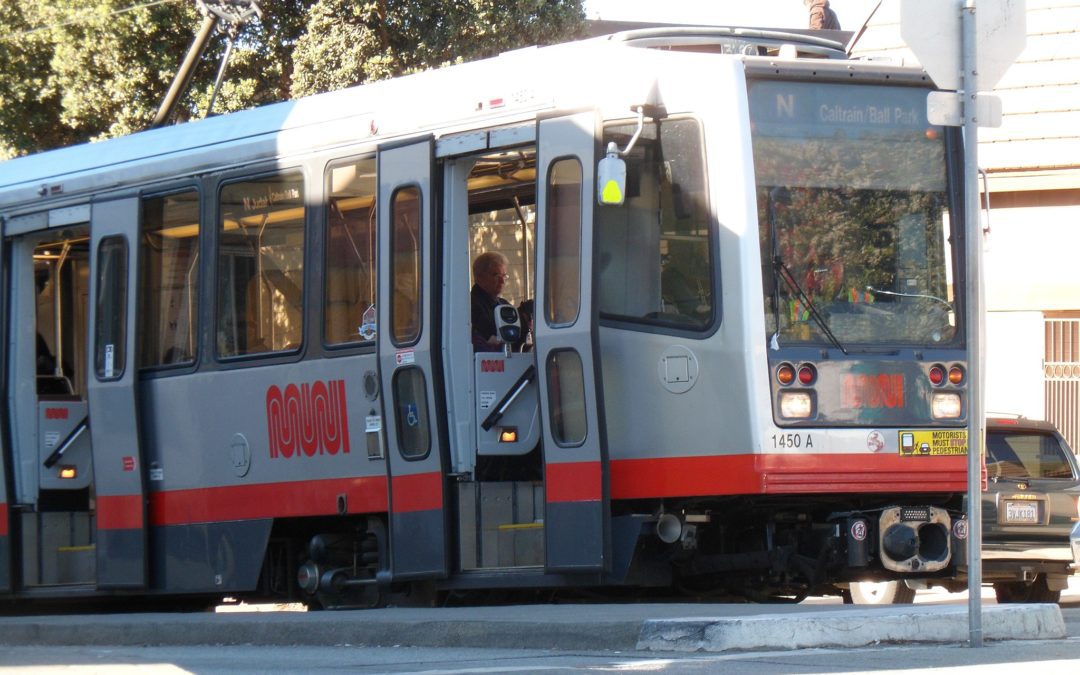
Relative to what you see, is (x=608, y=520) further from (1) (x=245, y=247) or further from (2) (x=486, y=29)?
(2) (x=486, y=29)

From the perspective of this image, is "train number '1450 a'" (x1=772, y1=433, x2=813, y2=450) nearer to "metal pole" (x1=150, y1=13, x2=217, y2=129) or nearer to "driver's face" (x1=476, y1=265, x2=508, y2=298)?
"driver's face" (x1=476, y1=265, x2=508, y2=298)

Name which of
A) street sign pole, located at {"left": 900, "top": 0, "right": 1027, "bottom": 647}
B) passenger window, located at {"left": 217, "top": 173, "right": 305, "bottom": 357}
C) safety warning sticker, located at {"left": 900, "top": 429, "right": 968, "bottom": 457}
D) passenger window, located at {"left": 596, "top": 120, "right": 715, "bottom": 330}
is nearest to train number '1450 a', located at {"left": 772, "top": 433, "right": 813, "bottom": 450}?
safety warning sticker, located at {"left": 900, "top": 429, "right": 968, "bottom": 457}

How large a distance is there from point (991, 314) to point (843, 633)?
59.9 feet

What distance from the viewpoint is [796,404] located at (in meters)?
9.38

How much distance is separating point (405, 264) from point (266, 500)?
210 cm

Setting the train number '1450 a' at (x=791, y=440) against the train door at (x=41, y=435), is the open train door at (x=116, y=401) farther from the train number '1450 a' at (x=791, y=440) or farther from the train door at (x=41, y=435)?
the train number '1450 a' at (x=791, y=440)

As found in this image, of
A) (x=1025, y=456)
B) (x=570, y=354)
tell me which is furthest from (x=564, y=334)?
(x=1025, y=456)

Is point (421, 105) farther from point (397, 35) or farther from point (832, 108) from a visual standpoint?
point (397, 35)

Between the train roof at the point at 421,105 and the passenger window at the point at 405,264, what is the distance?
0.46 m

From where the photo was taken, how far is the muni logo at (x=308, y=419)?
11.0 metres

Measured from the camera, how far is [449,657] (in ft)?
26.2

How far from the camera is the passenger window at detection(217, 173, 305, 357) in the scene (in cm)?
1128

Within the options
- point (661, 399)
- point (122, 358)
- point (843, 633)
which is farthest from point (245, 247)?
point (843, 633)

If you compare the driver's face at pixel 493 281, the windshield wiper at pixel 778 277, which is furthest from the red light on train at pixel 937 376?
the driver's face at pixel 493 281
